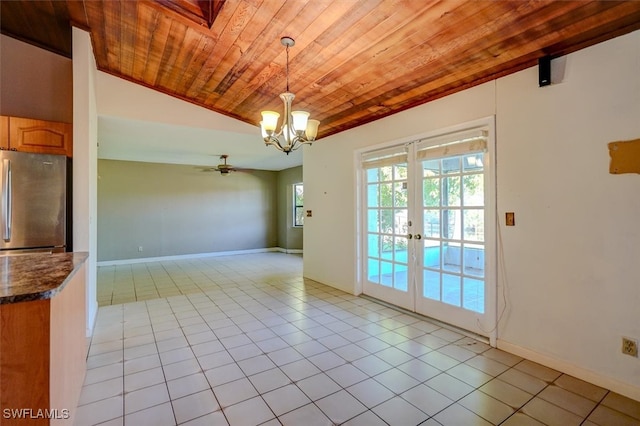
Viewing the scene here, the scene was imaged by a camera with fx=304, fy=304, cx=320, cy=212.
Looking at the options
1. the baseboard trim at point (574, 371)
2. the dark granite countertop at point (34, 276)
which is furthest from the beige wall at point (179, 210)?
the baseboard trim at point (574, 371)

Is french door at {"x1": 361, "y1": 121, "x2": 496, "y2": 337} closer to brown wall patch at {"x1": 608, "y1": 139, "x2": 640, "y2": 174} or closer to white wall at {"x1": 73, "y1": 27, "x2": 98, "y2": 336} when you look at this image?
brown wall patch at {"x1": 608, "y1": 139, "x2": 640, "y2": 174}

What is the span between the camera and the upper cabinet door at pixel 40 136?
3.03m

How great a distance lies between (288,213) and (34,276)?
23.9 feet

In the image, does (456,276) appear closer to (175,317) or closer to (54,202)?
(175,317)

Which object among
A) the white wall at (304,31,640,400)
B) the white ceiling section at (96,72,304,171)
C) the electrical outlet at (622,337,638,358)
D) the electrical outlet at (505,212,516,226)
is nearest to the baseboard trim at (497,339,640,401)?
the white wall at (304,31,640,400)

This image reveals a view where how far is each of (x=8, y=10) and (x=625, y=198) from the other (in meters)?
5.47

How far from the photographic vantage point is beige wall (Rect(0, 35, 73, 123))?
3424 mm

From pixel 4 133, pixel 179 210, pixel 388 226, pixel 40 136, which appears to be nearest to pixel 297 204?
pixel 179 210

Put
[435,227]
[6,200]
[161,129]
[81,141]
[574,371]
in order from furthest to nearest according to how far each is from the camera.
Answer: [161,129] → [435,227] → [81,141] → [6,200] → [574,371]

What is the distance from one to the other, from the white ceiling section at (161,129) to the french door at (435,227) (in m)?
2.36

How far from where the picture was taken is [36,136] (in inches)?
121

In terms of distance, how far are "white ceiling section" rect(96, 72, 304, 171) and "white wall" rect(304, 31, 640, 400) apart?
134 inches

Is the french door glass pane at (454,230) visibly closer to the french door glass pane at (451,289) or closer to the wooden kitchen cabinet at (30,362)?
the french door glass pane at (451,289)
